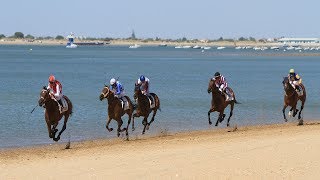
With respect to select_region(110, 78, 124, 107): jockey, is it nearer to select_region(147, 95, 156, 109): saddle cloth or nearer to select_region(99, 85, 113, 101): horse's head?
select_region(99, 85, 113, 101): horse's head

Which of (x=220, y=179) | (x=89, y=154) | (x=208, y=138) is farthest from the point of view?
(x=208, y=138)

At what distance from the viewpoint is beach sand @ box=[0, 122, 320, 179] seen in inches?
650

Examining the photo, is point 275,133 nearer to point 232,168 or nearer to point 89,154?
point 89,154

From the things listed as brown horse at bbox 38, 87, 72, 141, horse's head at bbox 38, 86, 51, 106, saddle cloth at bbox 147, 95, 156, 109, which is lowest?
saddle cloth at bbox 147, 95, 156, 109

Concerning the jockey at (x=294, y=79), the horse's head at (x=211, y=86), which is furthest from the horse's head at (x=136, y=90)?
the jockey at (x=294, y=79)

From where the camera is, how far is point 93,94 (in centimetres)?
5097

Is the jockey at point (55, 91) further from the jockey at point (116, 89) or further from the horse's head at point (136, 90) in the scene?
the horse's head at point (136, 90)

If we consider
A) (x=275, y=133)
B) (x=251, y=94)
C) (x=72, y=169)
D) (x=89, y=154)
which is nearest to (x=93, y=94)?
(x=251, y=94)

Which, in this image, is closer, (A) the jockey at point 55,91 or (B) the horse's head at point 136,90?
(A) the jockey at point 55,91

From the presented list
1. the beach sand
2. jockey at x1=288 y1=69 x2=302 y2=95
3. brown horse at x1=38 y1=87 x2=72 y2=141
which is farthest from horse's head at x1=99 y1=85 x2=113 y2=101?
jockey at x1=288 y1=69 x2=302 y2=95

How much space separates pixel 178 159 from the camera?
18578 millimetres

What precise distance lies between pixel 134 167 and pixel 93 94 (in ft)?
110

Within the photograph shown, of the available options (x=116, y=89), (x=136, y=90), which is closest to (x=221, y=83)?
(x=136, y=90)

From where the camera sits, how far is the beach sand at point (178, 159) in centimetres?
1652
